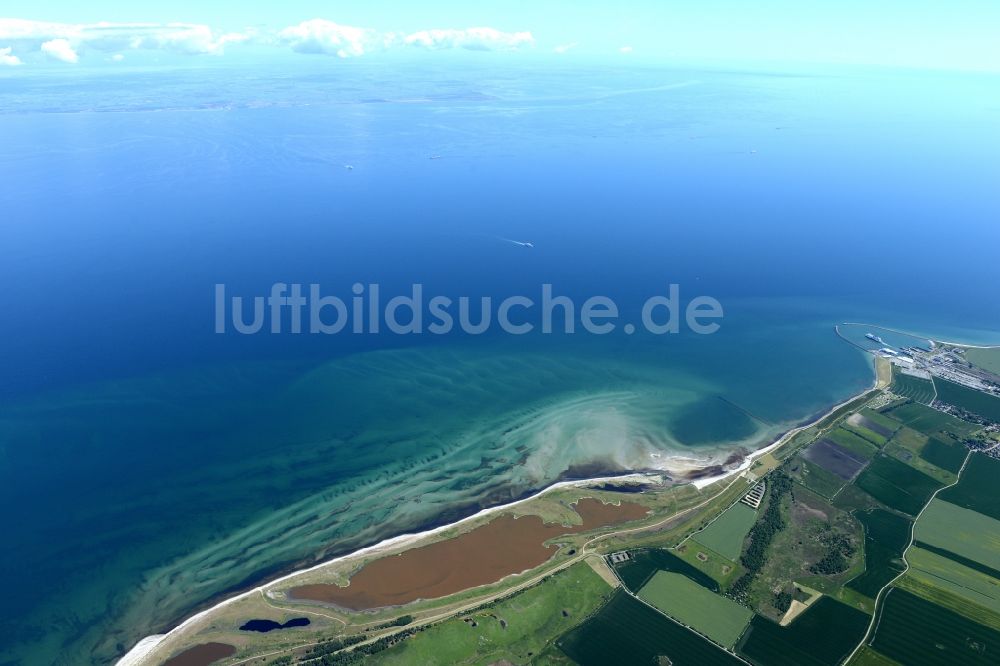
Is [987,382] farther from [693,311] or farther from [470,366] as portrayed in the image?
[470,366]

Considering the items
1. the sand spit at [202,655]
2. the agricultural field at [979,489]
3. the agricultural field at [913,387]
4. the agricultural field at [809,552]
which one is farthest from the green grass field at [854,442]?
the sand spit at [202,655]

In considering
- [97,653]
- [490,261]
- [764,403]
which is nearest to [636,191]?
[490,261]

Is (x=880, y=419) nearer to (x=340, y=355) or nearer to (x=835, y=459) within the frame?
(x=835, y=459)

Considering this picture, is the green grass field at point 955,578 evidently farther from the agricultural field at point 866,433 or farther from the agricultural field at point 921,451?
the agricultural field at point 866,433

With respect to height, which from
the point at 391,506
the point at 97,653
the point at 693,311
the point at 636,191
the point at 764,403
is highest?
the point at 636,191

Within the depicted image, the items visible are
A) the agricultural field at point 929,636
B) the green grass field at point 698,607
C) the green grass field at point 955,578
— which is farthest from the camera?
the green grass field at point 955,578

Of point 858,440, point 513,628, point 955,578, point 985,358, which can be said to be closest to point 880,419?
point 858,440
